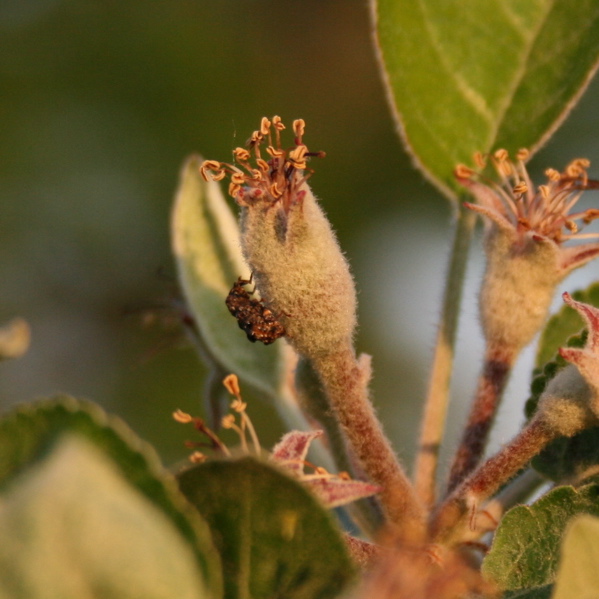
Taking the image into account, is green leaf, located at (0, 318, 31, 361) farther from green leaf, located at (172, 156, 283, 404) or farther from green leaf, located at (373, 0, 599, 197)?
green leaf, located at (373, 0, 599, 197)

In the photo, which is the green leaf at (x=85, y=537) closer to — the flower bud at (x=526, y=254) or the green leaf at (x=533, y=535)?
the green leaf at (x=533, y=535)

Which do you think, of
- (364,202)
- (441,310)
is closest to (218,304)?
(441,310)

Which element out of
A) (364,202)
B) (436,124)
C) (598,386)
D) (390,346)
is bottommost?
(390,346)

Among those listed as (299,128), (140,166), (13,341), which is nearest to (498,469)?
(299,128)

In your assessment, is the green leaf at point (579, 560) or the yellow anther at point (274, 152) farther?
the yellow anther at point (274, 152)

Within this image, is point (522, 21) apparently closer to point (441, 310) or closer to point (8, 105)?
point (441, 310)

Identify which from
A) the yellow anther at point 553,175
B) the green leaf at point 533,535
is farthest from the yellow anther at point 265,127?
the green leaf at point 533,535

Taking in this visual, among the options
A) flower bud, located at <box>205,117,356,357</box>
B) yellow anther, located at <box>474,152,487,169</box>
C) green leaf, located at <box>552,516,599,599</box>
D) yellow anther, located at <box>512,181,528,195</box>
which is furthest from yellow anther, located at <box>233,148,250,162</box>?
green leaf, located at <box>552,516,599,599</box>
